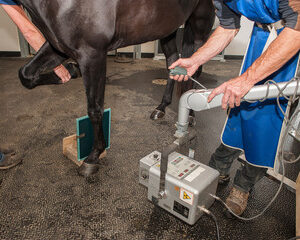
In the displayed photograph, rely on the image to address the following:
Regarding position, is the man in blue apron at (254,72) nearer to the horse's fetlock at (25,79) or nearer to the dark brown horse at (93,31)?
the dark brown horse at (93,31)

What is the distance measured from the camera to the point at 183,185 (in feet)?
3.20

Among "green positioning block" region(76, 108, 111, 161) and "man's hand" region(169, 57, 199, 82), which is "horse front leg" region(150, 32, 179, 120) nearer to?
"green positioning block" region(76, 108, 111, 161)

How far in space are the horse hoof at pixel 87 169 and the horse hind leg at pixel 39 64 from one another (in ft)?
2.05

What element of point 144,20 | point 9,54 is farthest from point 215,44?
point 9,54

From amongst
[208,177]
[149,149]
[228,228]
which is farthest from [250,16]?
[149,149]

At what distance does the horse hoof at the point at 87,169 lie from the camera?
5.17 ft

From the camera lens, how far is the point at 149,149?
6.26 ft

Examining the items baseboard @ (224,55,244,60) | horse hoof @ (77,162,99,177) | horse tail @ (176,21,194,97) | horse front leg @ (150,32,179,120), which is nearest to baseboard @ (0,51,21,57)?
horse front leg @ (150,32,179,120)

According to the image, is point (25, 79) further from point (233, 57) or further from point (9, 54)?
point (233, 57)

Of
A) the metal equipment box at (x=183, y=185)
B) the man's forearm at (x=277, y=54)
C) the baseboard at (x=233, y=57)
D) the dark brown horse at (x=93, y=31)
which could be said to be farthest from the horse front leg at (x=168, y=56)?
the baseboard at (x=233, y=57)

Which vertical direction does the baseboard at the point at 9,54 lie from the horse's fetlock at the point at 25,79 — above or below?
below

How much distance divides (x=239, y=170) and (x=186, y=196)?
0.58m

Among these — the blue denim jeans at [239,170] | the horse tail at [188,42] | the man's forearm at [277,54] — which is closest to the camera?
the man's forearm at [277,54]

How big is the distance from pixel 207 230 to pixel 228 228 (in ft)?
0.36
